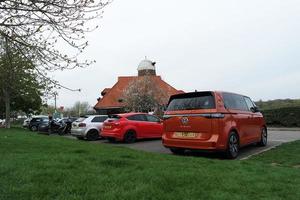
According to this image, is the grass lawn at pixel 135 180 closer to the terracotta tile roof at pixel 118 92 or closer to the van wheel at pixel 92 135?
the van wheel at pixel 92 135

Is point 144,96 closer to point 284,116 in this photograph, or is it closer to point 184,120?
point 284,116

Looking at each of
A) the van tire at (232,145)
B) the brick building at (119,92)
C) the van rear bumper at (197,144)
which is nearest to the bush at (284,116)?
the van tire at (232,145)

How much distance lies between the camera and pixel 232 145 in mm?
11625

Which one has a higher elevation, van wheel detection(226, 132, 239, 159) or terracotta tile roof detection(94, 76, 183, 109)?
terracotta tile roof detection(94, 76, 183, 109)

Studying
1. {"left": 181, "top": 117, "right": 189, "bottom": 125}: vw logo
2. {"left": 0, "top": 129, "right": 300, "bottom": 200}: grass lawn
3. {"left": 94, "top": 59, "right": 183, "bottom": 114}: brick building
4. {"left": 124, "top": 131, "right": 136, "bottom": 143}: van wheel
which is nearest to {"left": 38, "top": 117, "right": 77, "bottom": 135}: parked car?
{"left": 124, "top": 131, "right": 136, "bottom": 143}: van wheel

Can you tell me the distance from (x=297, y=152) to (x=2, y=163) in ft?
25.6

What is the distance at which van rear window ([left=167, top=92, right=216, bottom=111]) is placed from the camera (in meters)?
11.3

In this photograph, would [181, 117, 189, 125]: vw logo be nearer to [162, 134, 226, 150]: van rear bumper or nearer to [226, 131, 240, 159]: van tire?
[162, 134, 226, 150]: van rear bumper

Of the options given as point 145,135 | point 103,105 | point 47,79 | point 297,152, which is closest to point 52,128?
point 145,135

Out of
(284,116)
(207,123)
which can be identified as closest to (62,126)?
(284,116)

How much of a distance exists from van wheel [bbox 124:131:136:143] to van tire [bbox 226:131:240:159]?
7521mm

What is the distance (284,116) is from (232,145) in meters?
20.2

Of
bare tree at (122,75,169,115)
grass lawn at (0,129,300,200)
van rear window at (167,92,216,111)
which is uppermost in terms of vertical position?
bare tree at (122,75,169,115)

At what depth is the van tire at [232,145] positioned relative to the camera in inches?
449
